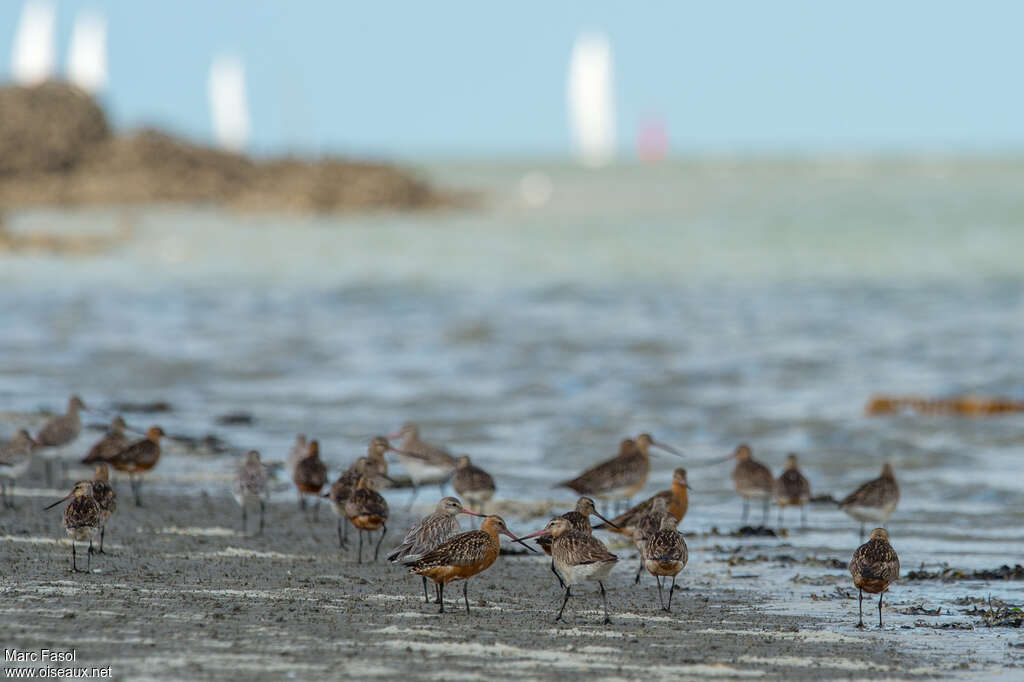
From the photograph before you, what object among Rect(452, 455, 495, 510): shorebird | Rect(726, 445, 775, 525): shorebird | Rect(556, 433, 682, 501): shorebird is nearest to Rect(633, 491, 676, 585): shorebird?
Rect(556, 433, 682, 501): shorebird

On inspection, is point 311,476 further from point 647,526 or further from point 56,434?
point 647,526

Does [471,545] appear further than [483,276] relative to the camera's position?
No

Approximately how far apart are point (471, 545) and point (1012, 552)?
3960 mm

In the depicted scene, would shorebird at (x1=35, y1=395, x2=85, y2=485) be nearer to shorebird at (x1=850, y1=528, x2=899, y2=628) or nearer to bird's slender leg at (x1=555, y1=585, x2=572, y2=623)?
bird's slender leg at (x1=555, y1=585, x2=572, y2=623)

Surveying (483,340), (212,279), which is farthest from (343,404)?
(212,279)

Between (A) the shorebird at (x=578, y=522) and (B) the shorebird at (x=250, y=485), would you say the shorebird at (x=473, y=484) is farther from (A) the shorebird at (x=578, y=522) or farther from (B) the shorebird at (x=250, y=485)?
(A) the shorebird at (x=578, y=522)

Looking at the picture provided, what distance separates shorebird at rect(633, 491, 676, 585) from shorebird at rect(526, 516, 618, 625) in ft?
1.53

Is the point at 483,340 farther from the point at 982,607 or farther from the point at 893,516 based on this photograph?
the point at 982,607

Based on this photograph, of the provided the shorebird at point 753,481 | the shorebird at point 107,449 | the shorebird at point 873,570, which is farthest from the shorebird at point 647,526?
the shorebird at point 107,449

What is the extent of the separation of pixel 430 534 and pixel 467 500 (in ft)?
7.96

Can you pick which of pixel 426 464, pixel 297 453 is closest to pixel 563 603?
pixel 426 464

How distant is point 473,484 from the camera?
10664 mm

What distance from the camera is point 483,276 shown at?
33.3 m

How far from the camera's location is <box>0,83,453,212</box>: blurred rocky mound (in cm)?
5856
